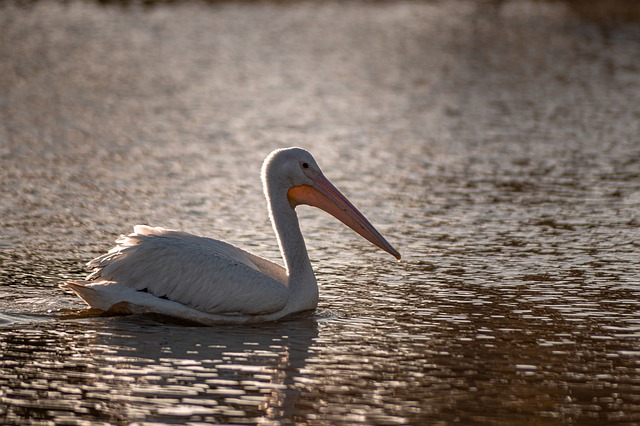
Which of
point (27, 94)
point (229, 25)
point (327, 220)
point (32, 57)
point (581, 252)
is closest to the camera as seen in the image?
point (581, 252)

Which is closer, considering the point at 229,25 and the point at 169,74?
the point at 169,74

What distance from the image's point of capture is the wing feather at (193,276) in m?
6.63

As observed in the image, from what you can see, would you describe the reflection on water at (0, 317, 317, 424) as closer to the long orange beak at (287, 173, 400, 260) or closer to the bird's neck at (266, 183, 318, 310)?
the bird's neck at (266, 183, 318, 310)

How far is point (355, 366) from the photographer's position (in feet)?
19.3

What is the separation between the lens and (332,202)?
23.8ft

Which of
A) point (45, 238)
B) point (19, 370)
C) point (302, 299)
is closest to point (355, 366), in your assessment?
point (302, 299)

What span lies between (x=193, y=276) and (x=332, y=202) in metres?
1.04

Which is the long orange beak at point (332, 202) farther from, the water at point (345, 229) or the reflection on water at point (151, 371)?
the reflection on water at point (151, 371)

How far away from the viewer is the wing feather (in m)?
6.63

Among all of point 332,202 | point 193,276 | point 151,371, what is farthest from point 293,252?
point 151,371

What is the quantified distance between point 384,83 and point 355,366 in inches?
525

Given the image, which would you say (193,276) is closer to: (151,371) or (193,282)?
(193,282)

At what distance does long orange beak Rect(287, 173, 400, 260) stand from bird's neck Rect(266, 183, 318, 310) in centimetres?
9

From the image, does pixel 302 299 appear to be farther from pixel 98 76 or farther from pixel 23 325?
pixel 98 76
